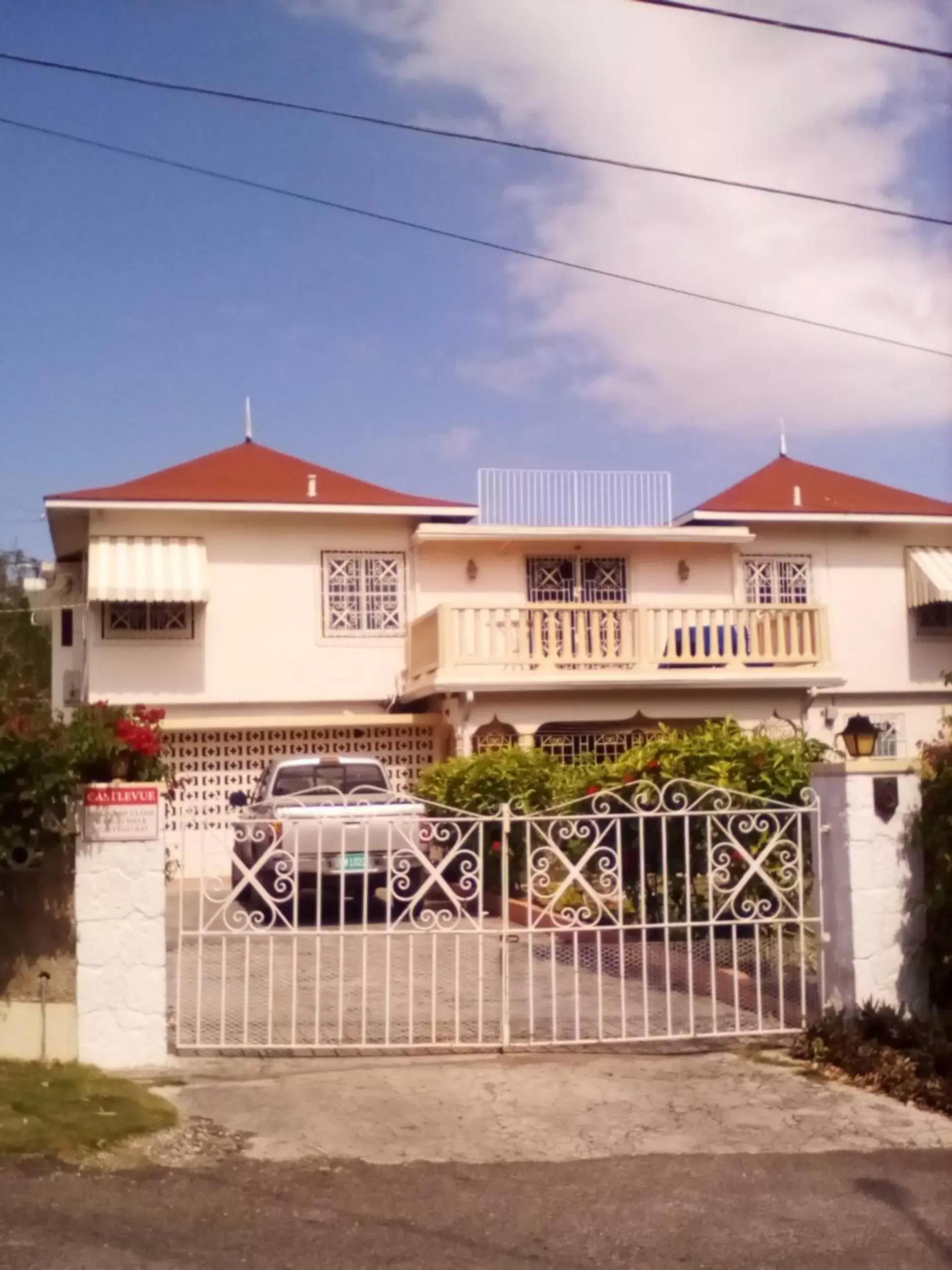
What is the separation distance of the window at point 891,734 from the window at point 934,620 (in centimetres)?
162

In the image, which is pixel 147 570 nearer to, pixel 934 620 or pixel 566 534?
pixel 566 534

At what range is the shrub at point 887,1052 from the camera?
6.82 m

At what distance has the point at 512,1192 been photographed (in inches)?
215

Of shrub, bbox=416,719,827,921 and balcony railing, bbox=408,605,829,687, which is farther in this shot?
balcony railing, bbox=408,605,829,687

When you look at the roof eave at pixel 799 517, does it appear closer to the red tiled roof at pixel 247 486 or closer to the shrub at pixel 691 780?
the red tiled roof at pixel 247 486

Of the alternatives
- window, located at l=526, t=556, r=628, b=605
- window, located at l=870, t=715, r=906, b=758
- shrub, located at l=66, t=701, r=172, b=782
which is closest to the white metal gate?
shrub, located at l=66, t=701, r=172, b=782

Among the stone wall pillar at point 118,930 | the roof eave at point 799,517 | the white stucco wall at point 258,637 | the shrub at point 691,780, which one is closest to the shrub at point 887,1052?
the shrub at point 691,780

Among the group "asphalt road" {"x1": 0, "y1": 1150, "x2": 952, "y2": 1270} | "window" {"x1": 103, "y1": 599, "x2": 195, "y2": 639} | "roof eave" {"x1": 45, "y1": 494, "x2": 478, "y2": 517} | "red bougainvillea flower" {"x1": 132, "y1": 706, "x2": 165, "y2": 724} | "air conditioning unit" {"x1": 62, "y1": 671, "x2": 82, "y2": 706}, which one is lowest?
"asphalt road" {"x1": 0, "y1": 1150, "x2": 952, "y2": 1270}

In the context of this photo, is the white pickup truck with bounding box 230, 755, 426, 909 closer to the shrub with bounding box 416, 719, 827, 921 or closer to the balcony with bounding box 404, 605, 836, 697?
the shrub with bounding box 416, 719, 827, 921

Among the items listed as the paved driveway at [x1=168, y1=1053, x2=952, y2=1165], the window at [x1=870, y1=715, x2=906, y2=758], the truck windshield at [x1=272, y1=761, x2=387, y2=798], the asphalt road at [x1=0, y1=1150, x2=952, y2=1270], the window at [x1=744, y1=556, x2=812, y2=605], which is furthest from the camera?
the window at [x1=744, y1=556, x2=812, y2=605]

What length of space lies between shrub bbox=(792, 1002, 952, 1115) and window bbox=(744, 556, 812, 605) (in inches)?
640

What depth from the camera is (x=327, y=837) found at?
10.0 metres

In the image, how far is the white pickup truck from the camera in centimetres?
747

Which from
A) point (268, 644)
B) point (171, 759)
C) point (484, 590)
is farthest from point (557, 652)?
point (171, 759)
